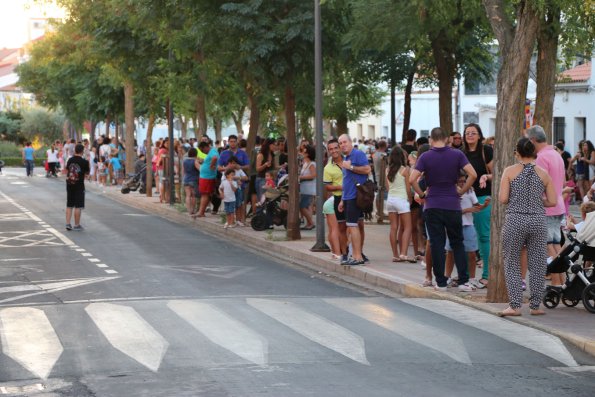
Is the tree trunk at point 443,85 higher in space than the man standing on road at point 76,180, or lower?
higher

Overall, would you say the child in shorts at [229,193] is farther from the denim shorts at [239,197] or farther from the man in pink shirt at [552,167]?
the man in pink shirt at [552,167]

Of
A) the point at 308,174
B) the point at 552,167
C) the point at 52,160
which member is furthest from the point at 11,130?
the point at 552,167

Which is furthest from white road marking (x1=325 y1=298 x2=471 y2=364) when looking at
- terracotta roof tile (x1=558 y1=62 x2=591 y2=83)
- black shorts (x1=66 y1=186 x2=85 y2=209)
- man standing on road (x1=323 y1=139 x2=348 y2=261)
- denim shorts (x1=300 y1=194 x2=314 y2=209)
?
terracotta roof tile (x1=558 y1=62 x2=591 y2=83)

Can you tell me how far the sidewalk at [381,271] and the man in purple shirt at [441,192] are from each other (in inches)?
22.0

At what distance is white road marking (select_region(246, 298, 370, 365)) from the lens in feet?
35.0

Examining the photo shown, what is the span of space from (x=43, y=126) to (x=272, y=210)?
3286 inches

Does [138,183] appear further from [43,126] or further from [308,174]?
[43,126]

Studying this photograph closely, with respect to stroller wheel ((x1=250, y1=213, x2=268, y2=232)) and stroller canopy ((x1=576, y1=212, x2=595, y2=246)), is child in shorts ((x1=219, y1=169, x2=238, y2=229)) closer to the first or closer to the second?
stroller wheel ((x1=250, y1=213, x2=268, y2=232))

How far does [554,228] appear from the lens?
1437cm

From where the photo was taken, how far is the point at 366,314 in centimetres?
1298

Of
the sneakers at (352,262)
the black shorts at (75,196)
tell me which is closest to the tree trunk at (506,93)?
the sneakers at (352,262)

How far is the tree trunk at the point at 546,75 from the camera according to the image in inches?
797

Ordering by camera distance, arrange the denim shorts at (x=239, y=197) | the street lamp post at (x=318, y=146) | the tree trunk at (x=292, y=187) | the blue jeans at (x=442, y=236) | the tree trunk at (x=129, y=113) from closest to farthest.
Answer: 1. the blue jeans at (x=442, y=236)
2. the street lamp post at (x=318, y=146)
3. the tree trunk at (x=292, y=187)
4. the denim shorts at (x=239, y=197)
5. the tree trunk at (x=129, y=113)

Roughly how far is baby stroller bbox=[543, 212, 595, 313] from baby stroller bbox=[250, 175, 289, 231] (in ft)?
39.1
